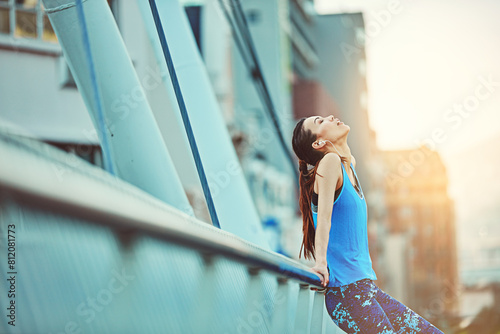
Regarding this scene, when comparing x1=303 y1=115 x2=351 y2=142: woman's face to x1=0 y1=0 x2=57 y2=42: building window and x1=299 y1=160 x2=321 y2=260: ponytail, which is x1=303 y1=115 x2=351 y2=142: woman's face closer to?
x1=299 y1=160 x2=321 y2=260: ponytail

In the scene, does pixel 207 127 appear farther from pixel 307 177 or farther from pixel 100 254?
pixel 100 254

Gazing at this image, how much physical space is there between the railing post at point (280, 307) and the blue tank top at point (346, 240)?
16 cm

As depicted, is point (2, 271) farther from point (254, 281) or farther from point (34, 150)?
point (254, 281)

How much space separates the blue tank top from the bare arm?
0.04 meters

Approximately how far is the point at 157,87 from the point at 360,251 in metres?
13.5

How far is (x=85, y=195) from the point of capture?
1086 millimetres

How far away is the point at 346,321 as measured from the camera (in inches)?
105

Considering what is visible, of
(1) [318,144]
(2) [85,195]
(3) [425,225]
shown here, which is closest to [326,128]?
(1) [318,144]

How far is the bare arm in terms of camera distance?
265 centimetres

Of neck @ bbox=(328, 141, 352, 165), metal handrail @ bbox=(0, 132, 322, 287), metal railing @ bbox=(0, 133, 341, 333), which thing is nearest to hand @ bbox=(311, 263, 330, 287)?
neck @ bbox=(328, 141, 352, 165)

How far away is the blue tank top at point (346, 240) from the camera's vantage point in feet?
8.82

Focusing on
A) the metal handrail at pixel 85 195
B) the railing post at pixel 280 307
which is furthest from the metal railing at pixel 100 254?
the railing post at pixel 280 307

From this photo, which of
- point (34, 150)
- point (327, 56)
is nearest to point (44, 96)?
point (34, 150)

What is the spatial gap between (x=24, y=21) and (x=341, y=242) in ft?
30.8
